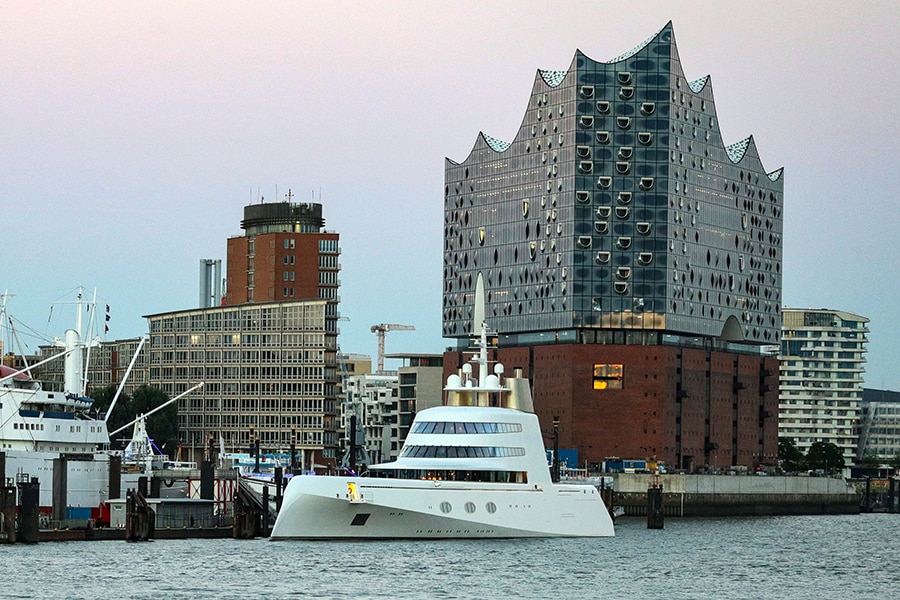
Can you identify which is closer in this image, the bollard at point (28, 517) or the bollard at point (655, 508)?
the bollard at point (28, 517)

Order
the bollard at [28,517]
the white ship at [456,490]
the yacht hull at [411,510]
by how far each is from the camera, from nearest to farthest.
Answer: the yacht hull at [411,510] < the white ship at [456,490] < the bollard at [28,517]

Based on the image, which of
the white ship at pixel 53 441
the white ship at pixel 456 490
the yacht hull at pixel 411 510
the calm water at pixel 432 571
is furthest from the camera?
the white ship at pixel 53 441

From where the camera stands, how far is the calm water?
273 feet

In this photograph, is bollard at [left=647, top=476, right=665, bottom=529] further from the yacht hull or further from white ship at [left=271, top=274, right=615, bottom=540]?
the yacht hull

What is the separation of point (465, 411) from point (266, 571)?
18457 mm

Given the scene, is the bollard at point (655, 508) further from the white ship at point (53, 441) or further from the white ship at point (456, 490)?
the white ship at point (53, 441)

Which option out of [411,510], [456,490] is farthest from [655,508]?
[411,510]

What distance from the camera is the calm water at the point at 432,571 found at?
A: 273ft

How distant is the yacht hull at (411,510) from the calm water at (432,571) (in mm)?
996

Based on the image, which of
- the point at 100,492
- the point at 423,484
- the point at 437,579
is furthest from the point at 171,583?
the point at 100,492

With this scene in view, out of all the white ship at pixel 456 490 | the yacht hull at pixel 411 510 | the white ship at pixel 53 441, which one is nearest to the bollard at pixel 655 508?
the white ship at pixel 456 490

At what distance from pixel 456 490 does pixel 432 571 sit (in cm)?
1084

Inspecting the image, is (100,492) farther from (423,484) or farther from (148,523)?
(423,484)

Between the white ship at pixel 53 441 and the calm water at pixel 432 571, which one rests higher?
the white ship at pixel 53 441
